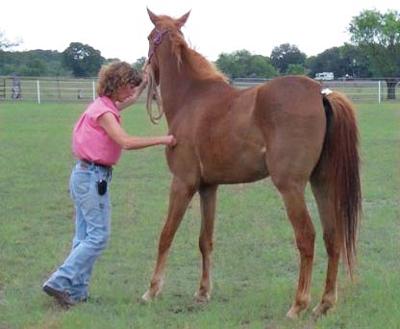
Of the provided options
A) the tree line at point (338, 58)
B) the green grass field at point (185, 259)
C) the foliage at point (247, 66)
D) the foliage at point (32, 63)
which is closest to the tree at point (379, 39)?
the tree line at point (338, 58)

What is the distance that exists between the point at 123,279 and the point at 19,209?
12.1 feet

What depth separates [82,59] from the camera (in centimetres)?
5912

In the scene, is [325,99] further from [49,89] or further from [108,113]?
[49,89]

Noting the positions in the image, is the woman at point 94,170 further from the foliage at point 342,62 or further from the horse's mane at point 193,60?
the foliage at point 342,62

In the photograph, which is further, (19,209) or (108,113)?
(19,209)

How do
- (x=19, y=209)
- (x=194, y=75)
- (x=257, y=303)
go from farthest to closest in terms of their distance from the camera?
(x=19, y=209) < (x=194, y=75) < (x=257, y=303)

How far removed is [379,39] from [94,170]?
182ft

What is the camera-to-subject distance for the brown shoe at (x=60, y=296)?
5.45 meters

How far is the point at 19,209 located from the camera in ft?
31.5

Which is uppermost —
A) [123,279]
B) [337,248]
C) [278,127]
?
[278,127]

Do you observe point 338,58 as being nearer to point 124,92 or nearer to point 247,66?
point 247,66

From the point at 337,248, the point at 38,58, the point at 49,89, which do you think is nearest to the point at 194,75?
the point at 337,248

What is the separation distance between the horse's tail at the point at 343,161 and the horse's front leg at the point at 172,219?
3.47ft

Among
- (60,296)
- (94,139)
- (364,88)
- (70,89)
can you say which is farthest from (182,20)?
(70,89)
